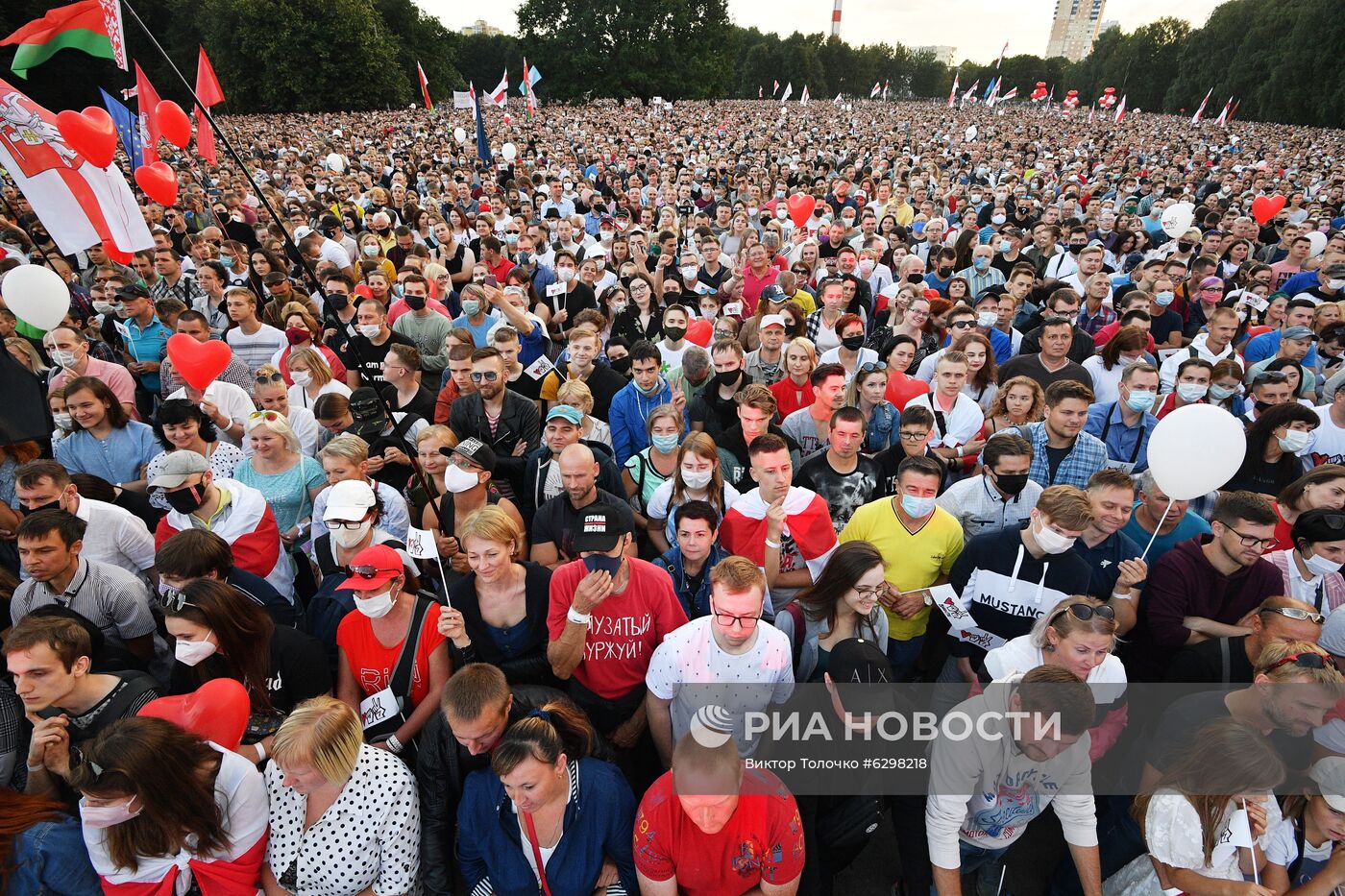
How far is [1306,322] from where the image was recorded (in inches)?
255

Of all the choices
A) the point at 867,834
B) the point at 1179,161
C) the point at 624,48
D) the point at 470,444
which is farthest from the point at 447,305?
the point at 624,48

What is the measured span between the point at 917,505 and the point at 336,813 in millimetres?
2920

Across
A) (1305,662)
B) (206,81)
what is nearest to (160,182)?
(206,81)

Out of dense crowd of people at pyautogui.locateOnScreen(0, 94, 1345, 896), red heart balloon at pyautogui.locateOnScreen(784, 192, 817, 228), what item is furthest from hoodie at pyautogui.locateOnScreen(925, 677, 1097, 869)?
red heart balloon at pyautogui.locateOnScreen(784, 192, 817, 228)

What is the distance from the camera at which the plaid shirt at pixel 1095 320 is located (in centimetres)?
740

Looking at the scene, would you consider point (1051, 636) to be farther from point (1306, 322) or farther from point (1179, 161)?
point (1179, 161)

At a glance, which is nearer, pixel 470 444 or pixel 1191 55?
pixel 470 444

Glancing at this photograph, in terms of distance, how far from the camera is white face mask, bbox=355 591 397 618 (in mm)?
3021

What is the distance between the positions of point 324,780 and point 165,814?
48 centimetres

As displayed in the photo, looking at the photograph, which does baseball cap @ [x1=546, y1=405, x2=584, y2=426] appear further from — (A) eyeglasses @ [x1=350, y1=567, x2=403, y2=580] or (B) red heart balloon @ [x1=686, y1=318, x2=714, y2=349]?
(B) red heart balloon @ [x1=686, y1=318, x2=714, y2=349]

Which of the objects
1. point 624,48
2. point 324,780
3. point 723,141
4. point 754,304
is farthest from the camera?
point 624,48

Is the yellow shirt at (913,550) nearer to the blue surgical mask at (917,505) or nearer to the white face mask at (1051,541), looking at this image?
the blue surgical mask at (917,505)

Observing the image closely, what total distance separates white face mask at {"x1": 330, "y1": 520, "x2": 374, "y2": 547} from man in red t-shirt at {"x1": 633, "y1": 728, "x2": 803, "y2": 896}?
1.99 meters

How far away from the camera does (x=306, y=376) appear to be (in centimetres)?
525
